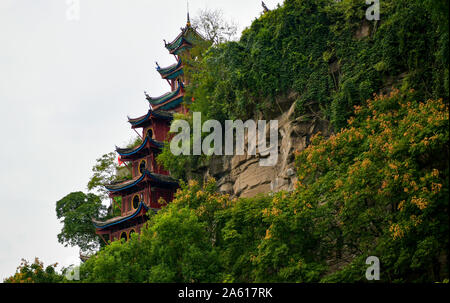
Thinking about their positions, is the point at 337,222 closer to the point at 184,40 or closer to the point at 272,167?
the point at 272,167

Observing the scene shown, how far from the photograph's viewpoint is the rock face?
22.8m

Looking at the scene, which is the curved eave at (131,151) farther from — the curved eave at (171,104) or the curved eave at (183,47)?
the curved eave at (183,47)

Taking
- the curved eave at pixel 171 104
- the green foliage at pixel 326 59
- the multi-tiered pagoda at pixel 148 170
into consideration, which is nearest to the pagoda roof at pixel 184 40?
the multi-tiered pagoda at pixel 148 170

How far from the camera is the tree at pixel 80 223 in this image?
3659 cm

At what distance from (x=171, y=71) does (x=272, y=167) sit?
16329 millimetres

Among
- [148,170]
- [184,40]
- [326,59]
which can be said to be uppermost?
[184,40]

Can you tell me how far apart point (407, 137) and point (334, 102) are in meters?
6.48

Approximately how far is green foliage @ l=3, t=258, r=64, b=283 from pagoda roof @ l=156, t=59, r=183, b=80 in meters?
21.3

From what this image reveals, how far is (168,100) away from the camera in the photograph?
1442 inches

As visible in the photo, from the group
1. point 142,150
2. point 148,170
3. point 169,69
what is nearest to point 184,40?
point 169,69

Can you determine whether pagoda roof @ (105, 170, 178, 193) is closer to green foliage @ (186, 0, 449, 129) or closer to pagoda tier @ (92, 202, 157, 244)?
pagoda tier @ (92, 202, 157, 244)

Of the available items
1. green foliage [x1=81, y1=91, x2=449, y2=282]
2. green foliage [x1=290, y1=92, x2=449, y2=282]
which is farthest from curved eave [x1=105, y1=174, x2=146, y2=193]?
green foliage [x1=290, y1=92, x2=449, y2=282]

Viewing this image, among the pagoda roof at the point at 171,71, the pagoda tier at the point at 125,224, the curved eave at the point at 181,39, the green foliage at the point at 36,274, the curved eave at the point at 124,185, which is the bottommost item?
the green foliage at the point at 36,274

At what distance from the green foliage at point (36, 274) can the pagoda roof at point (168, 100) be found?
18620 millimetres
